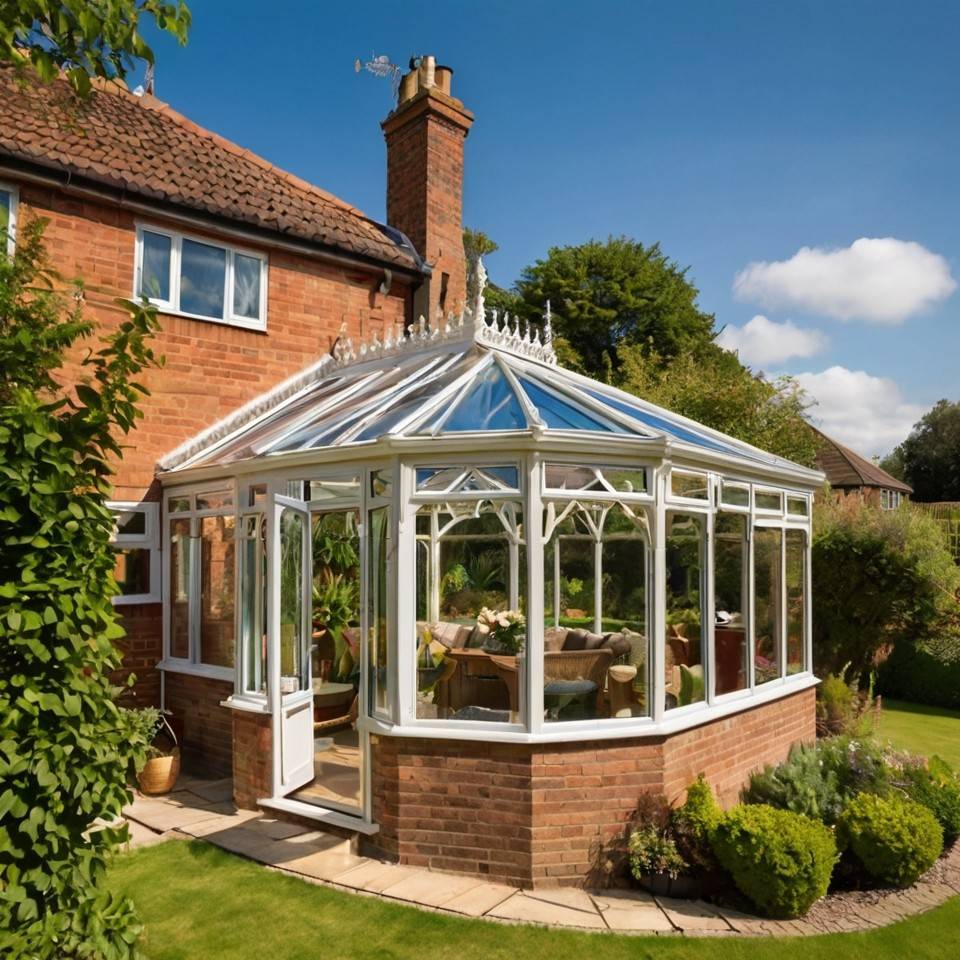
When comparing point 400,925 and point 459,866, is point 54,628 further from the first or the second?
point 459,866

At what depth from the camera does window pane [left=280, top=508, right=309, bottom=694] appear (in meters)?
7.80

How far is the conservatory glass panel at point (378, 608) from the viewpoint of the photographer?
6625 mm

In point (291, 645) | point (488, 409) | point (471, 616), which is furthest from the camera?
point (471, 616)

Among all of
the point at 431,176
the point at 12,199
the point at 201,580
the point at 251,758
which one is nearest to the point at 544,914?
the point at 251,758

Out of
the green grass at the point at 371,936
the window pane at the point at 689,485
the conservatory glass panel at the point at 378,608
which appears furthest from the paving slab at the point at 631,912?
the window pane at the point at 689,485

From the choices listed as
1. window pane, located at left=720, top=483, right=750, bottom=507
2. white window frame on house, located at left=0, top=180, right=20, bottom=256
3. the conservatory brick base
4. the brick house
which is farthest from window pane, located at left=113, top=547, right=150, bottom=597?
window pane, located at left=720, top=483, right=750, bottom=507

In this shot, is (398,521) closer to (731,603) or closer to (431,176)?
(731,603)

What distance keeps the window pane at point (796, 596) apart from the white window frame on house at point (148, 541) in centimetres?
798

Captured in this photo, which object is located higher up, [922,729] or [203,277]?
[203,277]

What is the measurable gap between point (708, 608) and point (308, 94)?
354 inches

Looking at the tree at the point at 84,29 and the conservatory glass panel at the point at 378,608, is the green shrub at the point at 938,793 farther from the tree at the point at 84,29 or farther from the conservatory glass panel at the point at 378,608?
the tree at the point at 84,29

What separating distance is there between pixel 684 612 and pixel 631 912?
10.4 feet

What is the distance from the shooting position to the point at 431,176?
43.0 ft

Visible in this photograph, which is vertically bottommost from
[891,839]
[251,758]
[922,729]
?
[922,729]
